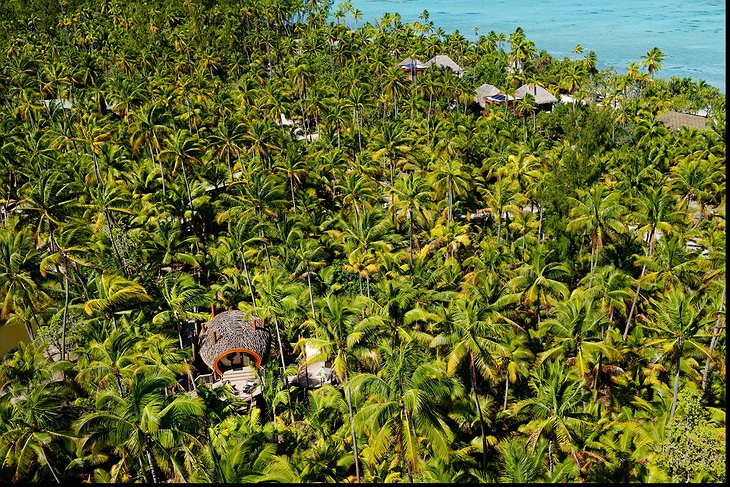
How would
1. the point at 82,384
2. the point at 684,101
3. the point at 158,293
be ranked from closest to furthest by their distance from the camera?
1. the point at 82,384
2. the point at 158,293
3. the point at 684,101

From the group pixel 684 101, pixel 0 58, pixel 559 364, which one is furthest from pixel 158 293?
pixel 684 101

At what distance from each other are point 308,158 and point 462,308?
29.1 meters

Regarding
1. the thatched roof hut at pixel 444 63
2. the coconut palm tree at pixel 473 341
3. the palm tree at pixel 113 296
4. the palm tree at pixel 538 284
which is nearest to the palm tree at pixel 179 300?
the palm tree at pixel 113 296

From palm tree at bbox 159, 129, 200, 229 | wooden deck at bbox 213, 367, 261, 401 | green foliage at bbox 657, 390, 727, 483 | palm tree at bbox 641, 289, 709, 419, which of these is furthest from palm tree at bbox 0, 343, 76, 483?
palm tree at bbox 641, 289, 709, 419

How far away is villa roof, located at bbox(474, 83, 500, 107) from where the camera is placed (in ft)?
247

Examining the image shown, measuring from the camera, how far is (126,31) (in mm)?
95938

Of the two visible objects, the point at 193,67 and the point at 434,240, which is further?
the point at 193,67

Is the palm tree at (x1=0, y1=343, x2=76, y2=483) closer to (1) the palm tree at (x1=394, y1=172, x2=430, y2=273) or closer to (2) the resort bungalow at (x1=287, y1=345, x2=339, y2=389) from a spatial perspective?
(2) the resort bungalow at (x1=287, y1=345, x2=339, y2=389)

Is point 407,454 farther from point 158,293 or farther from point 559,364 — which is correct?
point 158,293

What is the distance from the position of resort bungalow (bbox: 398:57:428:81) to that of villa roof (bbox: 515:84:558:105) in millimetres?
16499

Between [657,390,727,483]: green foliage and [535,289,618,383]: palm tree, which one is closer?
[657,390,727,483]: green foliage

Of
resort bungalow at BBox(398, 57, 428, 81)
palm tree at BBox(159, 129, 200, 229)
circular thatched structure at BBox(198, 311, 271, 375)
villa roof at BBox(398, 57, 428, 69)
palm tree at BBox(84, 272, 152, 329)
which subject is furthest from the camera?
villa roof at BBox(398, 57, 428, 69)

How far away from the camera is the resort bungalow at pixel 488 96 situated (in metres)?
72.3

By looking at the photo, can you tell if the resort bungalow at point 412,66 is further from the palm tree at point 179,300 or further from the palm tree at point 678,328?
the palm tree at point 678,328
